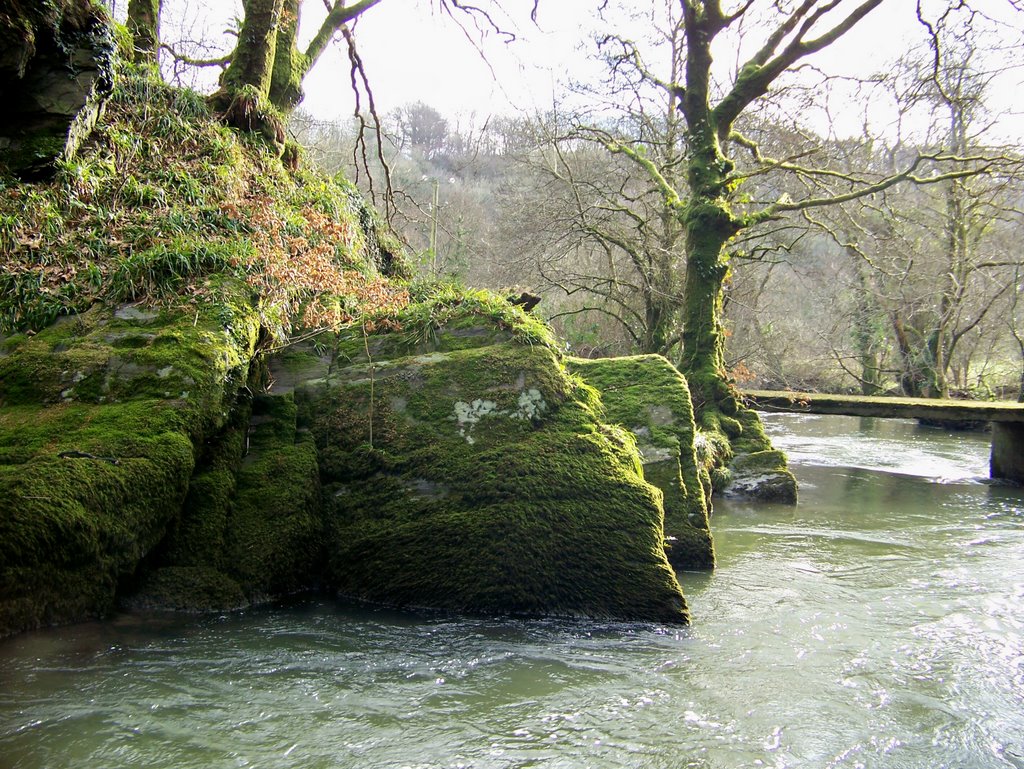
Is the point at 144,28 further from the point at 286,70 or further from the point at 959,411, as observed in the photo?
the point at 959,411

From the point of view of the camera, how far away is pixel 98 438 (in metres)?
4.03

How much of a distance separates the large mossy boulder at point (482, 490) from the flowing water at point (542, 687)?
0.21 m

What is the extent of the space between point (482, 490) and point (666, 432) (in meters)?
2.49

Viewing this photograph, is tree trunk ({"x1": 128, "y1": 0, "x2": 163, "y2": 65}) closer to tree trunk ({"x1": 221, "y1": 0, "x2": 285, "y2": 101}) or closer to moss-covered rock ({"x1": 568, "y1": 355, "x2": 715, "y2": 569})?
tree trunk ({"x1": 221, "y1": 0, "x2": 285, "y2": 101})

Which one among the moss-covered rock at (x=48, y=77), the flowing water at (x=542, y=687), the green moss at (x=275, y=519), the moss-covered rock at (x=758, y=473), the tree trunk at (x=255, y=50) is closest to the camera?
the flowing water at (x=542, y=687)

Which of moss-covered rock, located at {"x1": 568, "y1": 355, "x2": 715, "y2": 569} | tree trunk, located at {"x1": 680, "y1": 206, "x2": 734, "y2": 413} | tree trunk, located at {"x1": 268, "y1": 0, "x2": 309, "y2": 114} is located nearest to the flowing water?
moss-covered rock, located at {"x1": 568, "y1": 355, "x2": 715, "y2": 569}

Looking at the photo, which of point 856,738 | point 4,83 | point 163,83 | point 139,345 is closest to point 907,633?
point 856,738

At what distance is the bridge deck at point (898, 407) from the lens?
10672 millimetres

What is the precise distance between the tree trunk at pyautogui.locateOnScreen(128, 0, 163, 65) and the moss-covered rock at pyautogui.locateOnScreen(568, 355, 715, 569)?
645 cm

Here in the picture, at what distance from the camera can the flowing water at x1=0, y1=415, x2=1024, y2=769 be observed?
9.37ft

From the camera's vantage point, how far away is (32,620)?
3.57 meters

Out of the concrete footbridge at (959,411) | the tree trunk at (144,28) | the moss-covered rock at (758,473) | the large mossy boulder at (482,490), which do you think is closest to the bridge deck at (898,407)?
the concrete footbridge at (959,411)

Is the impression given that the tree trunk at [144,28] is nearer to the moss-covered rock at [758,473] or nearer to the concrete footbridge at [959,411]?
the moss-covered rock at [758,473]

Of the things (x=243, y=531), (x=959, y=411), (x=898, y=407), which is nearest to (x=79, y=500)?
(x=243, y=531)
